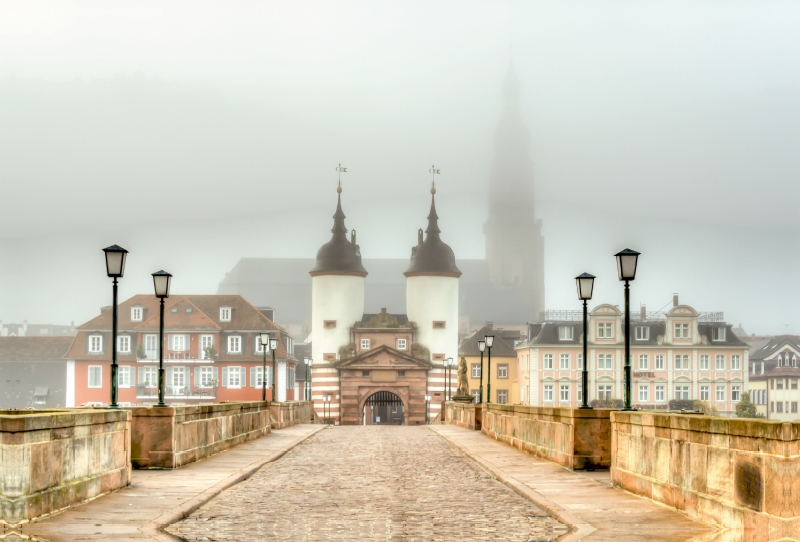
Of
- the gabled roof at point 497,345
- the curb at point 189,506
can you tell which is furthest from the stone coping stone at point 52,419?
the gabled roof at point 497,345

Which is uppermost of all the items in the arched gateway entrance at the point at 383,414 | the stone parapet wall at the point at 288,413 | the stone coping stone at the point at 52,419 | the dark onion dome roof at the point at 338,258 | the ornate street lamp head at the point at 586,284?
the dark onion dome roof at the point at 338,258

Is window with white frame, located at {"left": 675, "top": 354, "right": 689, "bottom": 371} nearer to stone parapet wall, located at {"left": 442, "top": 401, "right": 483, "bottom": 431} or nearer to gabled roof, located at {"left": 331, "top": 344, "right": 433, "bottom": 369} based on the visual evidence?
gabled roof, located at {"left": 331, "top": 344, "right": 433, "bottom": 369}

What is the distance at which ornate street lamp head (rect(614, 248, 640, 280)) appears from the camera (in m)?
18.6

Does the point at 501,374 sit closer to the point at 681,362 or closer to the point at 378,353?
the point at 681,362

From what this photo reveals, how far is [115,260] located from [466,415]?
2661cm

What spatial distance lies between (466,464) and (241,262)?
180m

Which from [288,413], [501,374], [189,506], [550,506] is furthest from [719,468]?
[501,374]

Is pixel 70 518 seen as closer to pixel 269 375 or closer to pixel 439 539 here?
pixel 439 539

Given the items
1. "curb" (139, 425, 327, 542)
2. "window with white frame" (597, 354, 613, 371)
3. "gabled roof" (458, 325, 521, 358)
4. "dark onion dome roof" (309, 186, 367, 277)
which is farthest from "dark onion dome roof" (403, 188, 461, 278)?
"curb" (139, 425, 327, 542)

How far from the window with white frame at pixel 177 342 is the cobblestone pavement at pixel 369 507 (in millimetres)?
82477

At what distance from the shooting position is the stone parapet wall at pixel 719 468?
31.3ft

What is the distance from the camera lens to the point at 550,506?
13344 millimetres

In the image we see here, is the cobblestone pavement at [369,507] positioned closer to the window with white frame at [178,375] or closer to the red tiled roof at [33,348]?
the window with white frame at [178,375]

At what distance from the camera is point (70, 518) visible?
11.8 metres
